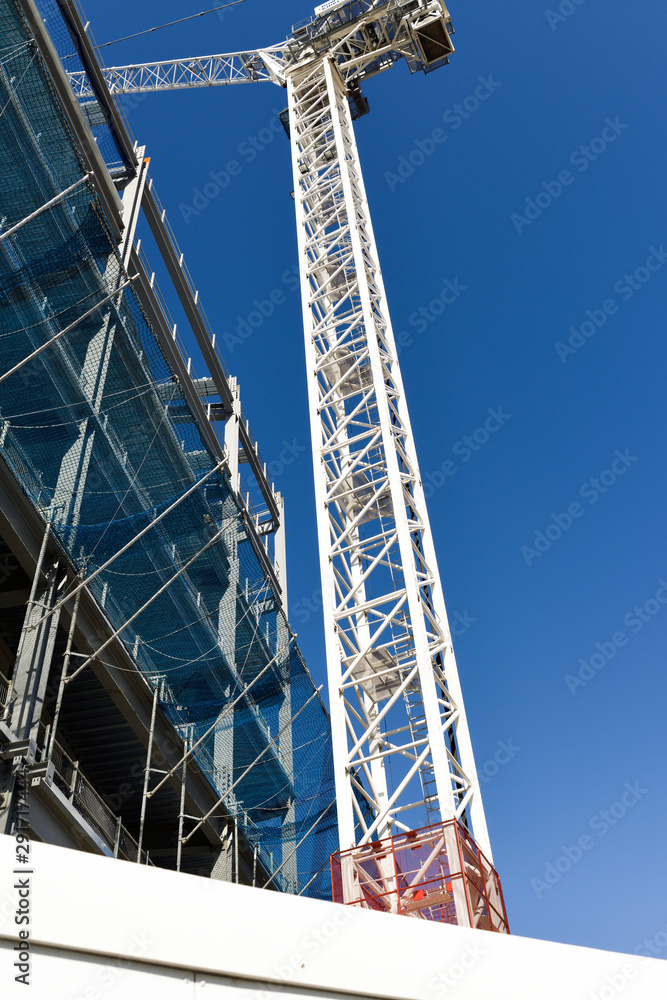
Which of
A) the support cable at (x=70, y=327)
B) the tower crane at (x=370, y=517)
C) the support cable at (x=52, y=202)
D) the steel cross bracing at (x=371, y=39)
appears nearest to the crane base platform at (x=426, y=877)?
the tower crane at (x=370, y=517)

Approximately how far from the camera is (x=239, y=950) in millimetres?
4324

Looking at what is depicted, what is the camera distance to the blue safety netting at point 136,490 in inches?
486

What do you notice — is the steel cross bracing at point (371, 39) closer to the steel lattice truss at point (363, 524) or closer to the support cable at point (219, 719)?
the steel lattice truss at point (363, 524)

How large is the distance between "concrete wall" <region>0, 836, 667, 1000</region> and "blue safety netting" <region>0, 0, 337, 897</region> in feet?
26.9

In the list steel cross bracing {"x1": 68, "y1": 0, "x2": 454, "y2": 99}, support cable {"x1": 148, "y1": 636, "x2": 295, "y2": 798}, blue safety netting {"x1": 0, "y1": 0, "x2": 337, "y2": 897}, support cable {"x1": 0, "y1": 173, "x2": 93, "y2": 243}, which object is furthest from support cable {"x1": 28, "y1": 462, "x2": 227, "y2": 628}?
steel cross bracing {"x1": 68, "y1": 0, "x2": 454, "y2": 99}

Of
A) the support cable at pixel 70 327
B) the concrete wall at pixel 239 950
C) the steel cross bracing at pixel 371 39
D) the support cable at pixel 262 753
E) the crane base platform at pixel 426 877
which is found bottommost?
the concrete wall at pixel 239 950

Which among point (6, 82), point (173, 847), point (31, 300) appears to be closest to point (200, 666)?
point (173, 847)

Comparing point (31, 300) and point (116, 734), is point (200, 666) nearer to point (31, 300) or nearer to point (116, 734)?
point (116, 734)

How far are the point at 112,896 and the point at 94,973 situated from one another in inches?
13.3

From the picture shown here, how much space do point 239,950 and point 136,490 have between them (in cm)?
1062

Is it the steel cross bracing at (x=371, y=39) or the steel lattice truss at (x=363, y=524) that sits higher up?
the steel cross bracing at (x=371, y=39)

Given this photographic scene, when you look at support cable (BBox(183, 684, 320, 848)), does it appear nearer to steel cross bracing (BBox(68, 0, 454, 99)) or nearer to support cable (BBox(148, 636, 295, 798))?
support cable (BBox(148, 636, 295, 798))

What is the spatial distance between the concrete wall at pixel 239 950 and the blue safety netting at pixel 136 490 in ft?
26.9

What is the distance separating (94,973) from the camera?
398 centimetres
